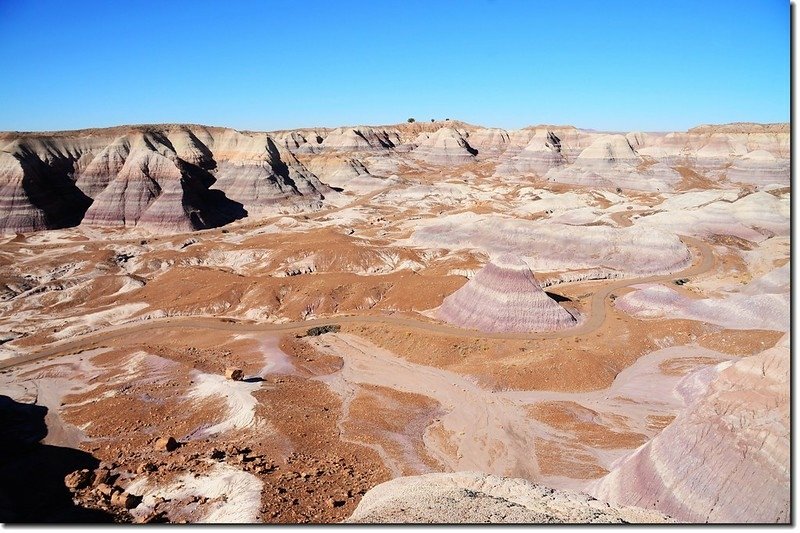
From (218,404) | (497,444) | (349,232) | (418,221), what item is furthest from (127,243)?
(497,444)

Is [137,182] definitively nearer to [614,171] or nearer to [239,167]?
[239,167]

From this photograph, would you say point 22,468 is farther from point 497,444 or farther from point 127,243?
point 127,243

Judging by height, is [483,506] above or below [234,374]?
above

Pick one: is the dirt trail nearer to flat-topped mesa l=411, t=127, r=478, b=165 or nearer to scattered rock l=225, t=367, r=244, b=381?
scattered rock l=225, t=367, r=244, b=381

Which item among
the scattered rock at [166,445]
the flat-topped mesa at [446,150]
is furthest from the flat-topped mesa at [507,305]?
the flat-topped mesa at [446,150]

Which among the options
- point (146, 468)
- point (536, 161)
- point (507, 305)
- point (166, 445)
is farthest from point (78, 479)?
point (536, 161)
